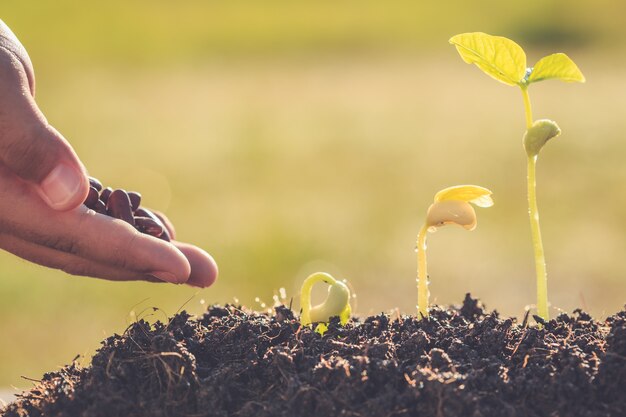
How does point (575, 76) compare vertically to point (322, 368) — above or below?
above

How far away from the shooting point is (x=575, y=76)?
3.67 ft

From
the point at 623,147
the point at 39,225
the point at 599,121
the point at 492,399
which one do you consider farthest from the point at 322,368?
the point at 599,121

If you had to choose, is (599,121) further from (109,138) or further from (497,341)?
(497,341)

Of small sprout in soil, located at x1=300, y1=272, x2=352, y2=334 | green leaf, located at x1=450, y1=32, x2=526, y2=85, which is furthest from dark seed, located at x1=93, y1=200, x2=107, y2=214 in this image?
green leaf, located at x1=450, y1=32, x2=526, y2=85

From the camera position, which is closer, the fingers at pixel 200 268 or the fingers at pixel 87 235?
the fingers at pixel 87 235

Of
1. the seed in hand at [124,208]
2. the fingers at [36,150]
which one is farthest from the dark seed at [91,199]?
the fingers at [36,150]

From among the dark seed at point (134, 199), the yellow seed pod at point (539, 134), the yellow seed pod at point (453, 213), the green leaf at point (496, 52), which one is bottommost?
the yellow seed pod at point (453, 213)

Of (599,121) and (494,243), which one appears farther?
(599,121)

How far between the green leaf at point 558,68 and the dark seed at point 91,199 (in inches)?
28.7

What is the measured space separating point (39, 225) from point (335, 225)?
11.0 feet

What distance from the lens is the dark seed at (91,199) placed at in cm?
126

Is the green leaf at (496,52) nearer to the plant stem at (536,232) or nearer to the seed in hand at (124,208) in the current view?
the plant stem at (536,232)

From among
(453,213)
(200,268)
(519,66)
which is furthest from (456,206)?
(200,268)

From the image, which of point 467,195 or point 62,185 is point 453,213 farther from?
point 62,185
